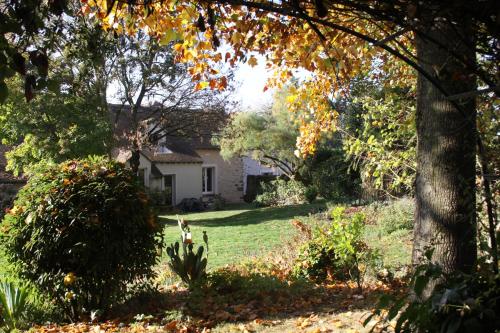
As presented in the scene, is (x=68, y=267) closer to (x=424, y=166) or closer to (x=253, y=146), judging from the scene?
(x=424, y=166)

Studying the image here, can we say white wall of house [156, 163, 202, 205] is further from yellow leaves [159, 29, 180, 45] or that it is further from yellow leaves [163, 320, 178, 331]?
yellow leaves [159, 29, 180, 45]

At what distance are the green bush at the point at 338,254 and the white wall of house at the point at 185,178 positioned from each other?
Result: 23.3 metres

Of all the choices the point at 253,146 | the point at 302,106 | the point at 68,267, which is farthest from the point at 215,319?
the point at 253,146

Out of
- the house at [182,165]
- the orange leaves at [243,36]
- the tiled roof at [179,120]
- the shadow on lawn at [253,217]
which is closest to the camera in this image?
the orange leaves at [243,36]

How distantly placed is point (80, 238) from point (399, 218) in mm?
9697

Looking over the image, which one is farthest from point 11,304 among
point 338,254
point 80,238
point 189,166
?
point 189,166

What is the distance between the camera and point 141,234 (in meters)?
5.98

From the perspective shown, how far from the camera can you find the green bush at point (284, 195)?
1073 inches

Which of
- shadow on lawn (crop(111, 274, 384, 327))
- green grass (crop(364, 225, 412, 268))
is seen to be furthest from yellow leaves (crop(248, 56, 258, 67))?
green grass (crop(364, 225, 412, 268))

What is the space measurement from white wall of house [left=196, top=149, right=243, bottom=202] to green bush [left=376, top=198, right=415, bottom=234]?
20.9 meters

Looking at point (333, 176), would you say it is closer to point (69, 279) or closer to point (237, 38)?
point (69, 279)

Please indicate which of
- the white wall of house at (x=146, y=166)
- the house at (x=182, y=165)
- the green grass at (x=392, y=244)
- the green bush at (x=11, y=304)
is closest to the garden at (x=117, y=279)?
the green bush at (x=11, y=304)

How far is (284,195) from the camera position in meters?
28.0

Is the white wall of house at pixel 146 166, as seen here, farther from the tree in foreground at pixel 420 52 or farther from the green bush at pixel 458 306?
the green bush at pixel 458 306
